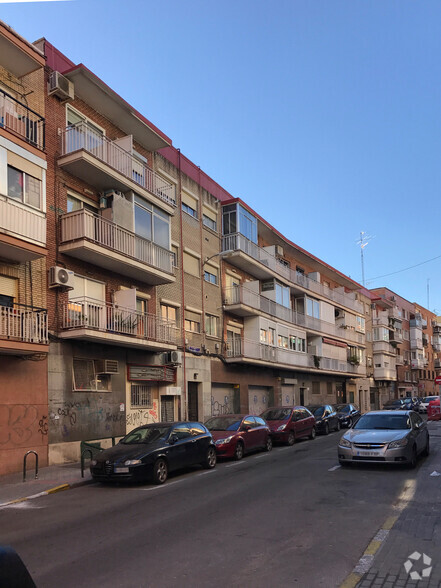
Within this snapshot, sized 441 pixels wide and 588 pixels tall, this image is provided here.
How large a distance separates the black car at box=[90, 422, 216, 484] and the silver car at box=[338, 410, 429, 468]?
3505mm

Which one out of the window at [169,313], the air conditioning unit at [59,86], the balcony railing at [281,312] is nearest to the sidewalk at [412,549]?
the window at [169,313]

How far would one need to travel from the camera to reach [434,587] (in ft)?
15.8

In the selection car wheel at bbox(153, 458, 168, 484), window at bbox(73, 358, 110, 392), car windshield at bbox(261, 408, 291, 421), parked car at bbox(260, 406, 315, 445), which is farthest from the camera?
car windshield at bbox(261, 408, 291, 421)

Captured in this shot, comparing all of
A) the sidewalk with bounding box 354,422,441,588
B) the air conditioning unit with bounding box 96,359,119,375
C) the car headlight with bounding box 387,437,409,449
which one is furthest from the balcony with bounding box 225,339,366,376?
the sidewalk with bounding box 354,422,441,588

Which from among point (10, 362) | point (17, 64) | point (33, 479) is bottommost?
point (33, 479)

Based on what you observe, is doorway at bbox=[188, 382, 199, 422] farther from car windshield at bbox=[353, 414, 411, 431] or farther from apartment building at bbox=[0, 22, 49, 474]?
car windshield at bbox=[353, 414, 411, 431]

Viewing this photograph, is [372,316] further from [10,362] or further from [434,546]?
[434,546]

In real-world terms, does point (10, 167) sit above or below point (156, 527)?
above

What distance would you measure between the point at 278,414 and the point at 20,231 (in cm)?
1216

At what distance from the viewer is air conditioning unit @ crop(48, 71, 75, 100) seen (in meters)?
17.4

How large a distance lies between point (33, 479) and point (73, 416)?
3.76 metres

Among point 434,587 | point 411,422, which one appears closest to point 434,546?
point 434,587

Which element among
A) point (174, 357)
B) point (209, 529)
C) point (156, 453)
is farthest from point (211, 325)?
point (209, 529)

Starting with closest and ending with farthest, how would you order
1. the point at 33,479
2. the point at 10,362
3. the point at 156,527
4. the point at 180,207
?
1. the point at 156,527
2. the point at 33,479
3. the point at 10,362
4. the point at 180,207
